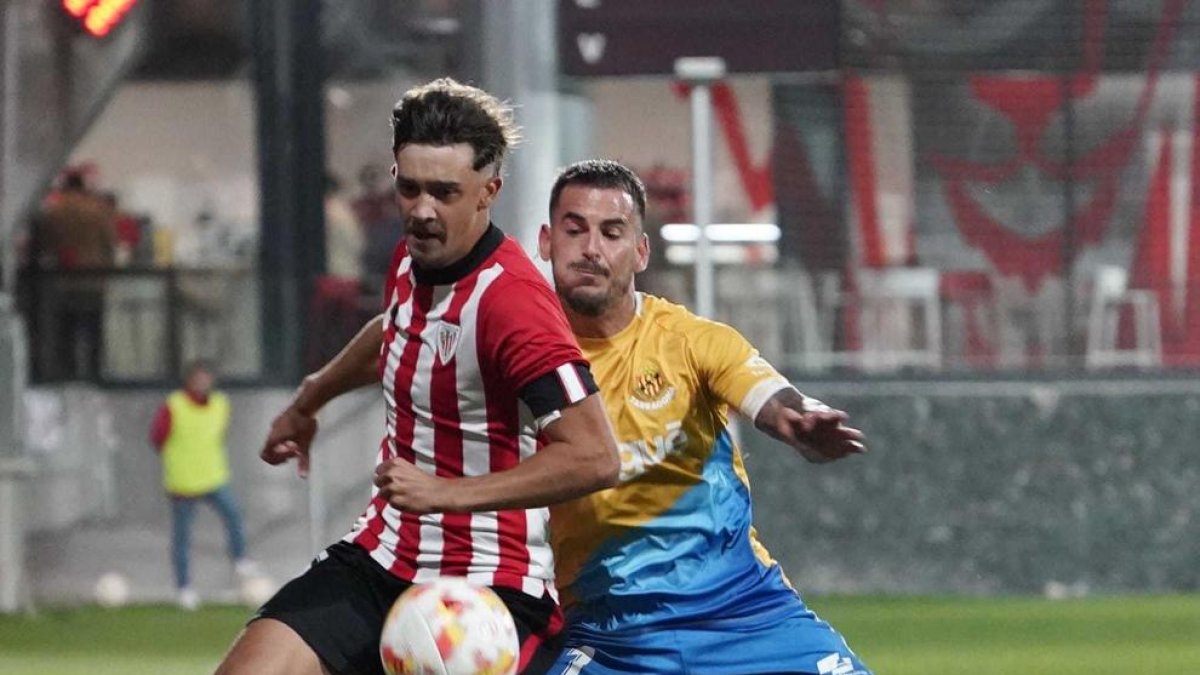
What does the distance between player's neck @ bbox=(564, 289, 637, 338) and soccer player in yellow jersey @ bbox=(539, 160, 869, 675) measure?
31 mm

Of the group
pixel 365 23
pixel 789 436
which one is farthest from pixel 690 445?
pixel 365 23

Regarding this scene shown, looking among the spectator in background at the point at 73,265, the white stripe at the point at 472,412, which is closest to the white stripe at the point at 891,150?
the spectator in background at the point at 73,265

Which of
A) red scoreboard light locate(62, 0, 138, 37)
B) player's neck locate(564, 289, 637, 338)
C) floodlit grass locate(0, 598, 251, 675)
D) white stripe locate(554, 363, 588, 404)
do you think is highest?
red scoreboard light locate(62, 0, 138, 37)

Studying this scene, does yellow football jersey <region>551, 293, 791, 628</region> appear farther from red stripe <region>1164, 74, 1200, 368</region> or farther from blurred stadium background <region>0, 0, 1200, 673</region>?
red stripe <region>1164, 74, 1200, 368</region>

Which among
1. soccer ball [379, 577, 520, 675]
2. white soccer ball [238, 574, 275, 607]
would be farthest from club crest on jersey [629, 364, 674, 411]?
white soccer ball [238, 574, 275, 607]

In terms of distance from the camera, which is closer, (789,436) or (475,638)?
(475,638)

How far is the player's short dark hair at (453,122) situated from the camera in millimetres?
5856

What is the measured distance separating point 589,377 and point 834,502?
480 inches

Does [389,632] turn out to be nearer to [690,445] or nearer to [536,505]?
[536,505]

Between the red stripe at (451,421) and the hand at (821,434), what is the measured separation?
0.80 m

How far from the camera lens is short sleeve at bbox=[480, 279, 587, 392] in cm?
578

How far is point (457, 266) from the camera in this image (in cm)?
596

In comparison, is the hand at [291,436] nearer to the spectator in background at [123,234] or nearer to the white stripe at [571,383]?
the white stripe at [571,383]

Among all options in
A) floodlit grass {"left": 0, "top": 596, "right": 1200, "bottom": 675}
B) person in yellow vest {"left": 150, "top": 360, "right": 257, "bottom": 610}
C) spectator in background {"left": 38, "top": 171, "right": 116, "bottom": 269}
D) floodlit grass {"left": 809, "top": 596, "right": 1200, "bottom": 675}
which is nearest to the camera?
floodlit grass {"left": 809, "top": 596, "right": 1200, "bottom": 675}
